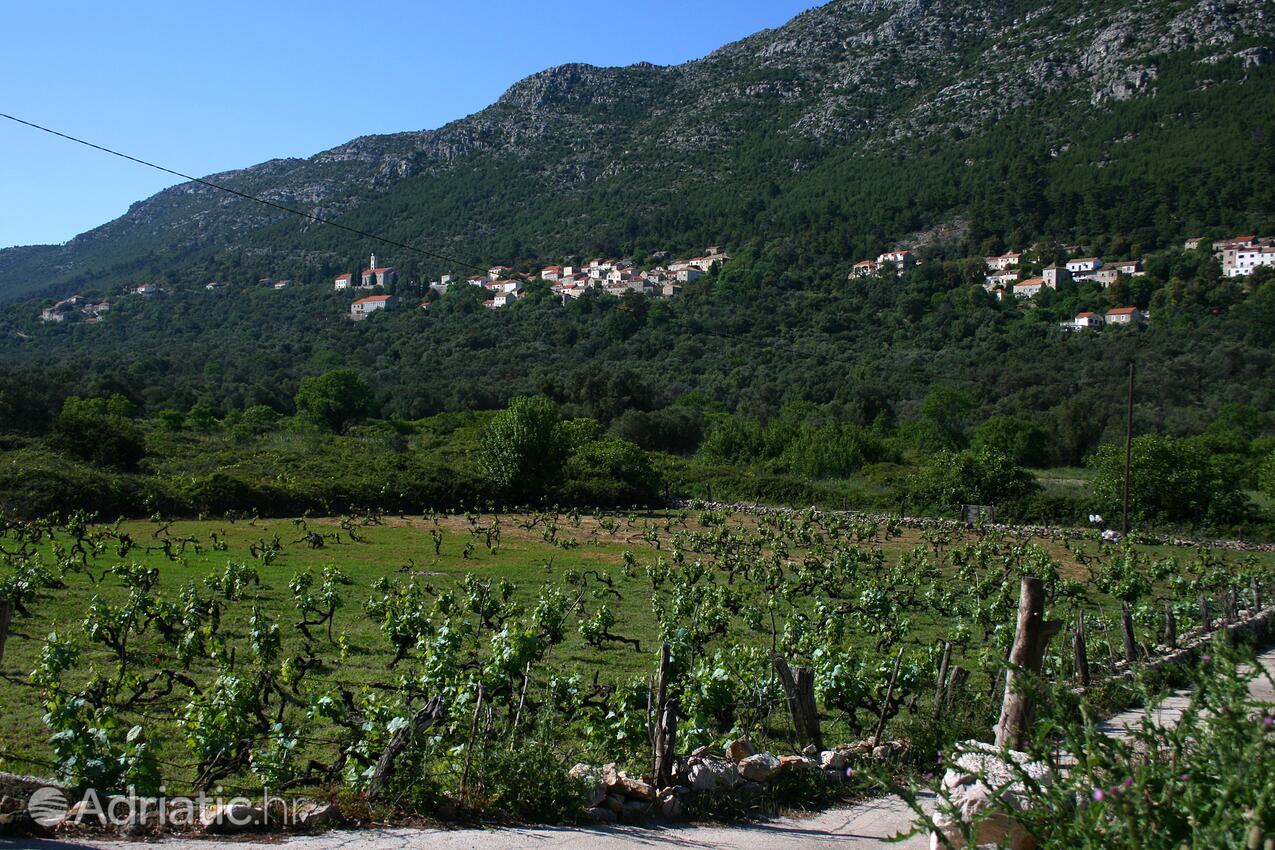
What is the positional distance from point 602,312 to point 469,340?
14.0m

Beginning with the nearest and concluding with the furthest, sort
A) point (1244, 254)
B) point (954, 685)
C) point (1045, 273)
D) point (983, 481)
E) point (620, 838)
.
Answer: point (620, 838) < point (954, 685) < point (983, 481) < point (1244, 254) < point (1045, 273)

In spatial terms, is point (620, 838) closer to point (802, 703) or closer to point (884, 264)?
point (802, 703)

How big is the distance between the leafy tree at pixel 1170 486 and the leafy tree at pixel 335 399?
47.9 metres

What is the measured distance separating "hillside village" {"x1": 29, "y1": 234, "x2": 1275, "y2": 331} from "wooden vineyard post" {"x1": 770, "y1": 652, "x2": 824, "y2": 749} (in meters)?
70.7

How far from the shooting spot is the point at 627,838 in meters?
5.55

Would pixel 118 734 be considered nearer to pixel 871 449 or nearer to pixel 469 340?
pixel 871 449

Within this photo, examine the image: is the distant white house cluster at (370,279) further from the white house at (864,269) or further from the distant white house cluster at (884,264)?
the distant white house cluster at (884,264)

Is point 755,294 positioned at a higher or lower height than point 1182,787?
higher

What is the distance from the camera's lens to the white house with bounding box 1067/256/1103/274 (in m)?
84.8

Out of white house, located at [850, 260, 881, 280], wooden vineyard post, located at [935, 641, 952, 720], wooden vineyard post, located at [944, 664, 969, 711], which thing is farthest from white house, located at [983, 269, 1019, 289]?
wooden vineyard post, located at [935, 641, 952, 720]

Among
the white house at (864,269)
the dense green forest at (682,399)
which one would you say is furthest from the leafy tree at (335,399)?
the white house at (864,269)

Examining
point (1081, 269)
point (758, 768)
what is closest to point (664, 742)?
point (758, 768)

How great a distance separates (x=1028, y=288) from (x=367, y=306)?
226 ft

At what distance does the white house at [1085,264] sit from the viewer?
84750 millimetres
